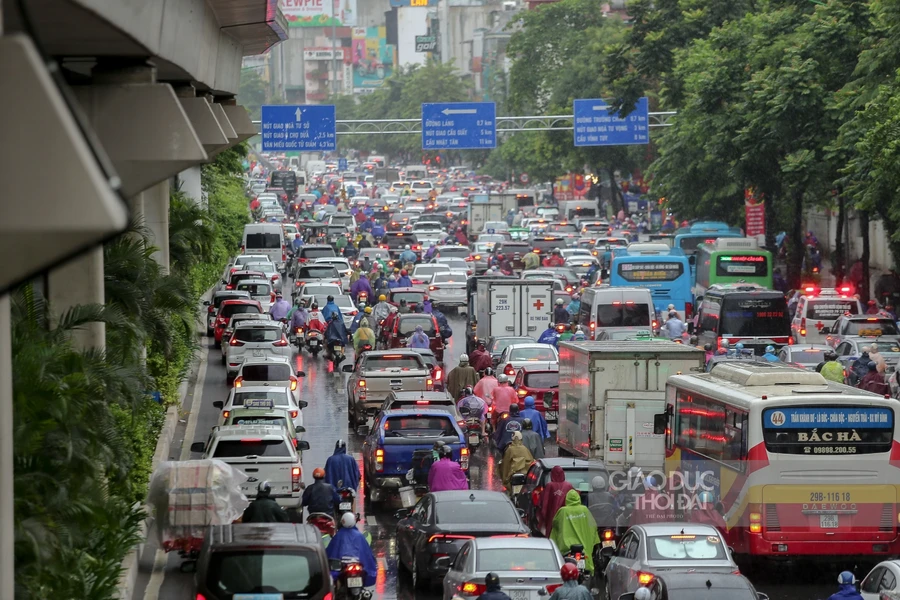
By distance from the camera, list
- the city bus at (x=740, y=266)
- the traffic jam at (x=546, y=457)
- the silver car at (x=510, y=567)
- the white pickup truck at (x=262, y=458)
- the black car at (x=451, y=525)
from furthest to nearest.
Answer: the city bus at (x=740, y=266) → the white pickup truck at (x=262, y=458) → the black car at (x=451, y=525) → the traffic jam at (x=546, y=457) → the silver car at (x=510, y=567)

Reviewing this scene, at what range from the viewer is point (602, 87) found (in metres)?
86.4

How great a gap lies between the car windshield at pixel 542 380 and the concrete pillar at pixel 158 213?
7101mm

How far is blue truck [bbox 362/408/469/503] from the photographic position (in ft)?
73.9

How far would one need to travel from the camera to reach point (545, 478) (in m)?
19.9

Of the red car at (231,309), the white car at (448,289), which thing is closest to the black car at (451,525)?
the red car at (231,309)

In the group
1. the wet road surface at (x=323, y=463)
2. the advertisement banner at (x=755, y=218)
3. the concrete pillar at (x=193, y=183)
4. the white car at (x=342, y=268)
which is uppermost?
the concrete pillar at (x=193, y=183)

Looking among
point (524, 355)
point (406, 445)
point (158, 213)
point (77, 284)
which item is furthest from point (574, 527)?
point (524, 355)

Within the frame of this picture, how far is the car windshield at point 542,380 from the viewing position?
29.5 metres

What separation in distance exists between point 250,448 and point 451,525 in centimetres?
434

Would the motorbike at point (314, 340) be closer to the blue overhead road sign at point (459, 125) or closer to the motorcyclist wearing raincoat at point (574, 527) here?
the motorcyclist wearing raincoat at point (574, 527)

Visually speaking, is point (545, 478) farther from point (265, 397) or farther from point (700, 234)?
point (700, 234)

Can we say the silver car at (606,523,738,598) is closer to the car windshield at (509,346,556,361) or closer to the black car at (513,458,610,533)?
the black car at (513,458,610,533)

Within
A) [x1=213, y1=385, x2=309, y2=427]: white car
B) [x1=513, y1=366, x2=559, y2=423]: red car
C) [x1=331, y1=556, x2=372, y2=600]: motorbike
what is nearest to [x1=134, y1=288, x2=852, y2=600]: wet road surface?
[x1=213, y1=385, x2=309, y2=427]: white car

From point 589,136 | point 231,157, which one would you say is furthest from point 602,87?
point 231,157
